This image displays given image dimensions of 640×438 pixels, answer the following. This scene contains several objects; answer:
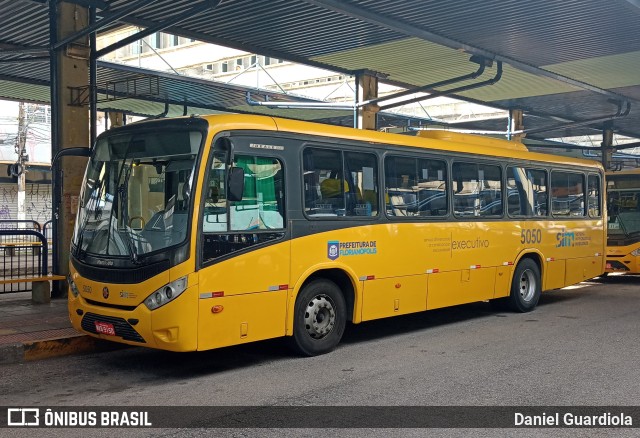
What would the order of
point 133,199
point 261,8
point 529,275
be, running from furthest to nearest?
point 261,8, point 529,275, point 133,199

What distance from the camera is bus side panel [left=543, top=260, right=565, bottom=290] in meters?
12.9

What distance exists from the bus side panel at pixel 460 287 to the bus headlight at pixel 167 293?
429 cm

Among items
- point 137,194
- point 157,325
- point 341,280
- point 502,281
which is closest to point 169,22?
point 137,194

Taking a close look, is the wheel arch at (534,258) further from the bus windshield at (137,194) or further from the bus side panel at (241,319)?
the bus windshield at (137,194)

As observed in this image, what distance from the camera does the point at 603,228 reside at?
14.5 m

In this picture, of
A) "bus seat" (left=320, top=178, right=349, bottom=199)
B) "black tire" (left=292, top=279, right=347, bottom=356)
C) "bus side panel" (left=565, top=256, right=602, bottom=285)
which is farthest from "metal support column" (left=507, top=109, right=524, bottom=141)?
"black tire" (left=292, top=279, right=347, bottom=356)

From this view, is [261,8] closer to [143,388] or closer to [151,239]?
[151,239]

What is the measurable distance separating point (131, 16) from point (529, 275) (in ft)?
28.9

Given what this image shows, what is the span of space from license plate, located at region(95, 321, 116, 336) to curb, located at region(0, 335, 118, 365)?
1137mm

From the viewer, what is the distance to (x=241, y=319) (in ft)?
25.0

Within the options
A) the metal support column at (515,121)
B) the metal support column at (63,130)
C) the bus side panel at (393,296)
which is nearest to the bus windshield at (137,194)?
the bus side panel at (393,296)

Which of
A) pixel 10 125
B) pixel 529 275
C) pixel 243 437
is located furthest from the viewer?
pixel 10 125

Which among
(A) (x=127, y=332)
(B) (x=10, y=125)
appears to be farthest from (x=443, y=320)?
(B) (x=10, y=125)

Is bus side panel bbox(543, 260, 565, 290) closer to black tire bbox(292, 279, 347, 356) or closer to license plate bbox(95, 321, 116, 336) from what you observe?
black tire bbox(292, 279, 347, 356)
